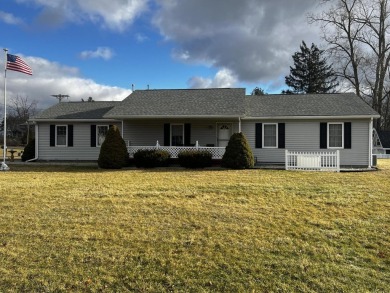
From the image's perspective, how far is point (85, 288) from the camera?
13.9 ft

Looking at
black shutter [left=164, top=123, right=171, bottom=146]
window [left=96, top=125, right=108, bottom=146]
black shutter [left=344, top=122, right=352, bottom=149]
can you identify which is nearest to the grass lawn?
black shutter [left=344, top=122, right=352, bottom=149]

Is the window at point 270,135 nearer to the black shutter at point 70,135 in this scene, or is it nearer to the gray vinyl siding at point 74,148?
the gray vinyl siding at point 74,148

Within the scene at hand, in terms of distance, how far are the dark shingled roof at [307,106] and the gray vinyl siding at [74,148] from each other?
972 centimetres

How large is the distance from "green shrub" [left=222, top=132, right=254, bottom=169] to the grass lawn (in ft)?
18.6

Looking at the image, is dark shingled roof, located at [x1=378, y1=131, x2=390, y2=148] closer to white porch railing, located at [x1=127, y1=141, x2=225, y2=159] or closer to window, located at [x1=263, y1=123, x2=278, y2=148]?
window, located at [x1=263, y1=123, x2=278, y2=148]

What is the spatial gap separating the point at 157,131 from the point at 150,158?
12.9 feet

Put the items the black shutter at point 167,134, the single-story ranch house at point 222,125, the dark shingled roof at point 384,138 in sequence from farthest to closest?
the dark shingled roof at point 384,138
the black shutter at point 167,134
the single-story ranch house at point 222,125

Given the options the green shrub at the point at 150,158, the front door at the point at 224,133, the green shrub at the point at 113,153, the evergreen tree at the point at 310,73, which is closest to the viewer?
the green shrub at the point at 113,153

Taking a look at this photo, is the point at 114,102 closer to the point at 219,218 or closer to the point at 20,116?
the point at 219,218

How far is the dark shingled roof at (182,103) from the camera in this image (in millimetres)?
18281

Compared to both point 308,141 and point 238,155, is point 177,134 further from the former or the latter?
point 308,141

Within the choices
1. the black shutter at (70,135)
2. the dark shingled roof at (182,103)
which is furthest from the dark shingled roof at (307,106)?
the black shutter at (70,135)

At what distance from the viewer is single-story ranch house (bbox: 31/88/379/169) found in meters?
17.9

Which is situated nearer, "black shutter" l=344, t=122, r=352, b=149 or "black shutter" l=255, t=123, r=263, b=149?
"black shutter" l=344, t=122, r=352, b=149
